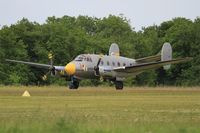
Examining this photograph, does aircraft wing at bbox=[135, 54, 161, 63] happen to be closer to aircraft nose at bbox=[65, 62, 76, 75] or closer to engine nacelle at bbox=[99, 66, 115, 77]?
engine nacelle at bbox=[99, 66, 115, 77]

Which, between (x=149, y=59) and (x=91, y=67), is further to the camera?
(x=149, y=59)

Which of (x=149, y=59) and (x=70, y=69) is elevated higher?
(x=149, y=59)

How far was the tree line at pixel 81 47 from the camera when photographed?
301 ft

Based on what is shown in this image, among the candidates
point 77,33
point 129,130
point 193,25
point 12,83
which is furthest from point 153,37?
point 129,130

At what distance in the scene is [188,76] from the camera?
103m

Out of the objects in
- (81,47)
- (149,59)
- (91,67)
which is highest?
(81,47)

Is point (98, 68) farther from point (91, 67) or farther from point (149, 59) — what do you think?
point (149, 59)

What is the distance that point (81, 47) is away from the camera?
101 meters

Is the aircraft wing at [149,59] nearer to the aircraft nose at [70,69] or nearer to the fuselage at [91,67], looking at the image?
the fuselage at [91,67]

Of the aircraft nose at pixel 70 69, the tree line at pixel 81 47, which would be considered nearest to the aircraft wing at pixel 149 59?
the aircraft nose at pixel 70 69

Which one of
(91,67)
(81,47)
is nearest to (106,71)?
(91,67)

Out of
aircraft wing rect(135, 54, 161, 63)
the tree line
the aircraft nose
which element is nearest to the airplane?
the aircraft nose

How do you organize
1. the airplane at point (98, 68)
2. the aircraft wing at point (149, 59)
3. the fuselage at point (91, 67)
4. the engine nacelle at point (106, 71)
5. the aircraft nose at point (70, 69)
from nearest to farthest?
the aircraft nose at point (70, 69) < the airplane at point (98, 68) < the fuselage at point (91, 67) < the engine nacelle at point (106, 71) < the aircraft wing at point (149, 59)

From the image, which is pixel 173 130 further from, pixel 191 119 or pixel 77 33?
pixel 77 33
